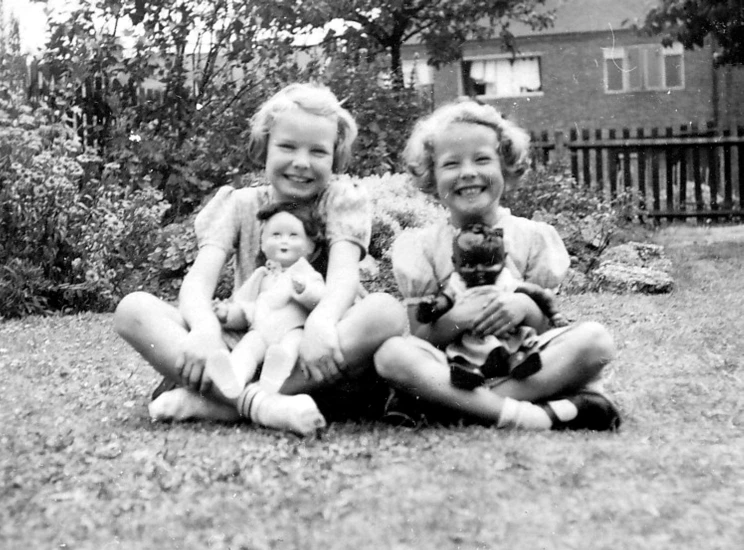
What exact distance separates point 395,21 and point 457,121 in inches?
375

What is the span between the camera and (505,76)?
2641 centimetres

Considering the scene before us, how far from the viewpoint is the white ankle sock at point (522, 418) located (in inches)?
114

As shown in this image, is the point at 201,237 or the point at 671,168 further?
the point at 671,168

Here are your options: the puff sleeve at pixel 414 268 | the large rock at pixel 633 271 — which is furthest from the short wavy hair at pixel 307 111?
the large rock at pixel 633 271

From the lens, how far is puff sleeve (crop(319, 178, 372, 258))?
338 cm

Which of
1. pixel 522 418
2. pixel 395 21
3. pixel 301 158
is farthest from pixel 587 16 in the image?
pixel 522 418

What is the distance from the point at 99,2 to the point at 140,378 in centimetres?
575

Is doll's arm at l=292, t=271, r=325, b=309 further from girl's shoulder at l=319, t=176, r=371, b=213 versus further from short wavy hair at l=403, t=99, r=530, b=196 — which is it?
short wavy hair at l=403, t=99, r=530, b=196

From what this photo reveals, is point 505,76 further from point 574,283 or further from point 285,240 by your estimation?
point 285,240

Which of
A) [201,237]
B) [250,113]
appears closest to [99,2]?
[250,113]

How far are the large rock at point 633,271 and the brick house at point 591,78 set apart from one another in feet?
59.2

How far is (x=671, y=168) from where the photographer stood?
14.3 metres

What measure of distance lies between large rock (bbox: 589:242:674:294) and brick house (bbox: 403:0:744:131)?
18.0 meters

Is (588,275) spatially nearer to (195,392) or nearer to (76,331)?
(76,331)
